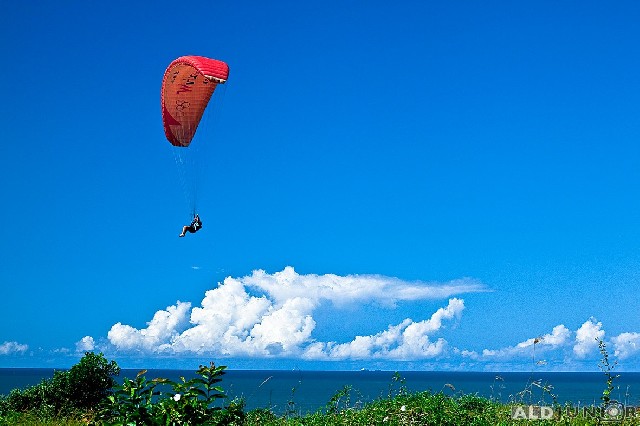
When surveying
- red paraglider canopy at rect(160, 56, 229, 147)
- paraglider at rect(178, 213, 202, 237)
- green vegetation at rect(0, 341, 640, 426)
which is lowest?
green vegetation at rect(0, 341, 640, 426)

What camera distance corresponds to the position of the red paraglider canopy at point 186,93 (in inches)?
720

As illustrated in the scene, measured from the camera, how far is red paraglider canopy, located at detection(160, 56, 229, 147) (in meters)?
18.3

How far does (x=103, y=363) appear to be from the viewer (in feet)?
81.8

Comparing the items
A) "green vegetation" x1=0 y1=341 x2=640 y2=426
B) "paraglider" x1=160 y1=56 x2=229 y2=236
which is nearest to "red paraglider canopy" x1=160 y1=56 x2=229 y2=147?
"paraglider" x1=160 y1=56 x2=229 y2=236

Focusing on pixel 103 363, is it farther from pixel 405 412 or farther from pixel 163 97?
pixel 405 412

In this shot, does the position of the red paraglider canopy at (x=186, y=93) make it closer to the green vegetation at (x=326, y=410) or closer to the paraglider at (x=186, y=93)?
the paraglider at (x=186, y=93)

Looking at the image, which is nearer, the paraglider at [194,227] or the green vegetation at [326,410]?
the green vegetation at [326,410]

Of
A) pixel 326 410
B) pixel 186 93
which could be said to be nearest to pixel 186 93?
pixel 186 93

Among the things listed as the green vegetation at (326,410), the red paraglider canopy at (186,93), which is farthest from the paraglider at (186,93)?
the green vegetation at (326,410)

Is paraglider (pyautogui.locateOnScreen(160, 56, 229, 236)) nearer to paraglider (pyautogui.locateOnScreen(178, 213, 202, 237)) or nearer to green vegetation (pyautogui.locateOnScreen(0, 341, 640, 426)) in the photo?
paraglider (pyautogui.locateOnScreen(178, 213, 202, 237))

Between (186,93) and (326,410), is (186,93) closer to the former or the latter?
(186,93)

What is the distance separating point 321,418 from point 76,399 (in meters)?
15.0

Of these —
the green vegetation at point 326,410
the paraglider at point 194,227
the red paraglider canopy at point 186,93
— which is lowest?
the green vegetation at point 326,410

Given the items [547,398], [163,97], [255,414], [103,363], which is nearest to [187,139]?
[163,97]
